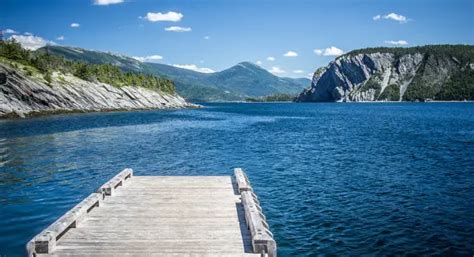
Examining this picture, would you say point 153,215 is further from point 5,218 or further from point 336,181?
point 336,181

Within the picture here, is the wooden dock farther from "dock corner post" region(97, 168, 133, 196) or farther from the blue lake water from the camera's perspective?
the blue lake water

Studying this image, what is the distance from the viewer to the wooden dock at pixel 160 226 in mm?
11602

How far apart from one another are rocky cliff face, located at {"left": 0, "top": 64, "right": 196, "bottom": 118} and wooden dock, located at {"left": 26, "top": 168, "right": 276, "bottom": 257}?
97.8 m

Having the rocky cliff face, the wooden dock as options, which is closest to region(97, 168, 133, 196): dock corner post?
the wooden dock

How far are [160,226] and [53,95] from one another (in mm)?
120343

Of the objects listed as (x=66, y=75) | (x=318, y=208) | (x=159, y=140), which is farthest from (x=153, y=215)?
(x=66, y=75)

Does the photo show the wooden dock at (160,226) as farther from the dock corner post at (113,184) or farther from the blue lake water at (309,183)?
the blue lake water at (309,183)

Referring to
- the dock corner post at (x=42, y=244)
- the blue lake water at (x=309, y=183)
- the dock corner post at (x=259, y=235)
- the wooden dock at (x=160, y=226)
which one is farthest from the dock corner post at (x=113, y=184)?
the dock corner post at (x=259, y=235)

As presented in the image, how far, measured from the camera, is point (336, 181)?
30625 mm

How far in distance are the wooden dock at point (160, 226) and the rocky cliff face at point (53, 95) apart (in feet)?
321

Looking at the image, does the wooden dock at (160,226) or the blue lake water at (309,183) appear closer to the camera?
the wooden dock at (160,226)

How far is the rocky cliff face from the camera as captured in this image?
341 feet

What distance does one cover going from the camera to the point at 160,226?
1411cm

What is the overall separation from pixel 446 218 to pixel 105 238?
17979 mm
